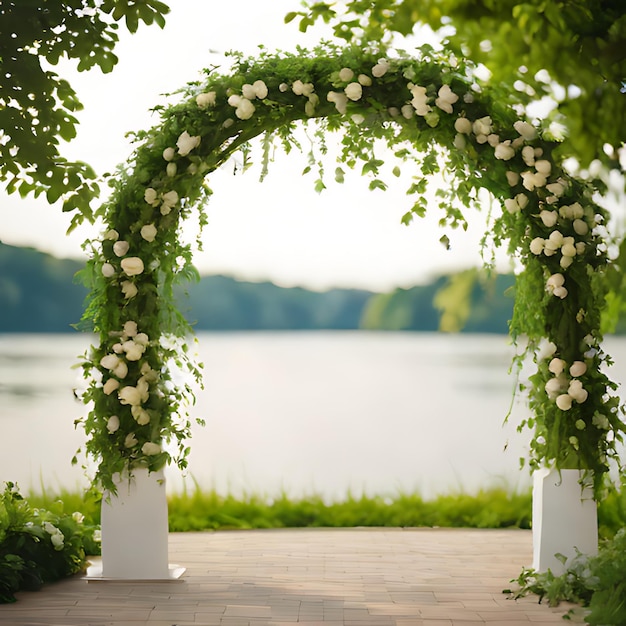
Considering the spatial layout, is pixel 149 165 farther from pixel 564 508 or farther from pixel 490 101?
pixel 564 508

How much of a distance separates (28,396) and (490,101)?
12.8 feet

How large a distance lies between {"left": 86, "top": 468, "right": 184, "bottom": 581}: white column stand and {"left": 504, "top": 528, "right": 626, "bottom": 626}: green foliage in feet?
5.06

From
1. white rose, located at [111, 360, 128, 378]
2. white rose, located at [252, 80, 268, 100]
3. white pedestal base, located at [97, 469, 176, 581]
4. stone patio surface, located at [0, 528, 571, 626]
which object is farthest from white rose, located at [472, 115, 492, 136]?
white pedestal base, located at [97, 469, 176, 581]

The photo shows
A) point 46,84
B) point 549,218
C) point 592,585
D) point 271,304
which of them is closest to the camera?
point 592,585

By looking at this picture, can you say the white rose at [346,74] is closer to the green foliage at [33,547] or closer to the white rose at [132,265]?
the white rose at [132,265]

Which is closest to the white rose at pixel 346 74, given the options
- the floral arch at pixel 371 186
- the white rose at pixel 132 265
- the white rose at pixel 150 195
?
the floral arch at pixel 371 186

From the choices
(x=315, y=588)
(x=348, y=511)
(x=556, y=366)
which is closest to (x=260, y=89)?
(x=556, y=366)

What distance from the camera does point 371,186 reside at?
381 cm

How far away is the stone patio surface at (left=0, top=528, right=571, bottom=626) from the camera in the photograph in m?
3.20

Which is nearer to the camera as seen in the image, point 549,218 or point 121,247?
point 549,218

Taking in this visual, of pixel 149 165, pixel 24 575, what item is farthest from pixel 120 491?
pixel 149 165

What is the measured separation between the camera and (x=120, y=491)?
12.3 feet

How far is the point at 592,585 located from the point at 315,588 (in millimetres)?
1123

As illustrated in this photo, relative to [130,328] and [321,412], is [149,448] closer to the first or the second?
[130,328]
